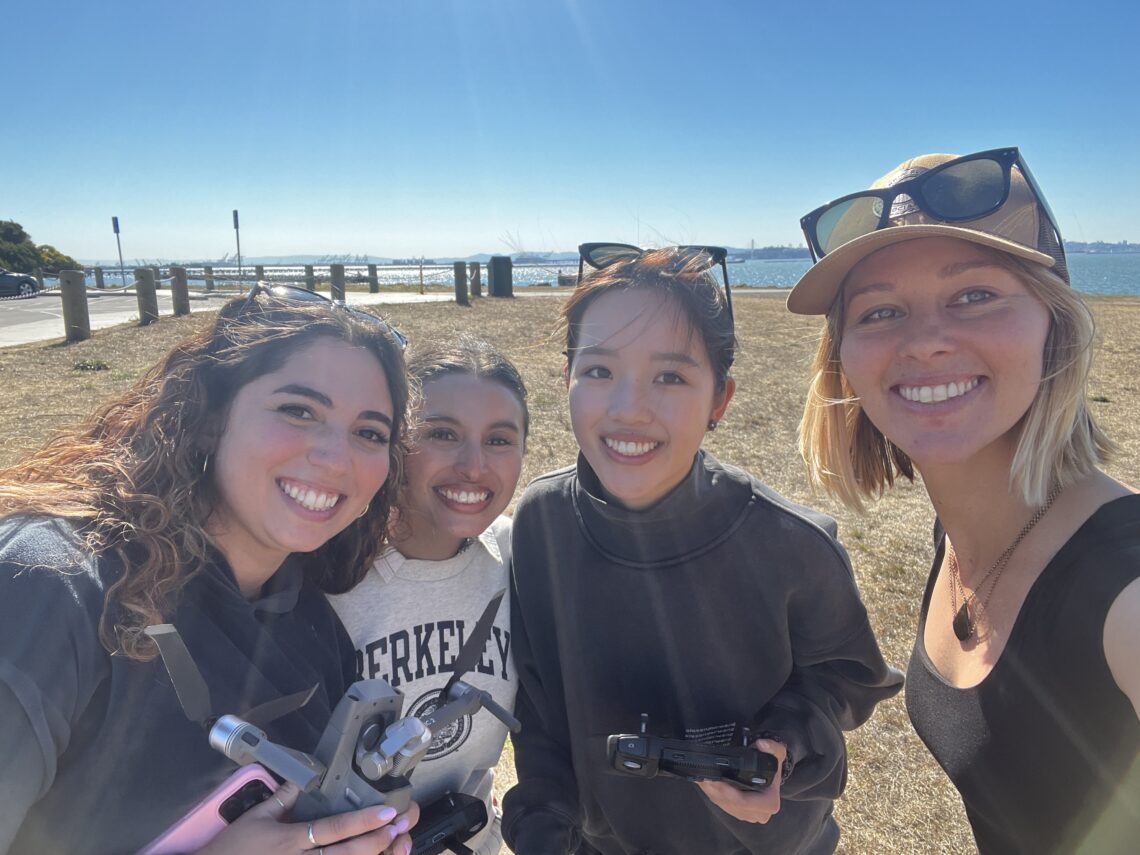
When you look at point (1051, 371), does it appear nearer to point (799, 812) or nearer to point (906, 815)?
point (799, 812)

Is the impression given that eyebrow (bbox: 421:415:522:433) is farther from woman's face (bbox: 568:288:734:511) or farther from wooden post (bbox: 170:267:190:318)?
wooden post (bbox: 170:267:190:318)

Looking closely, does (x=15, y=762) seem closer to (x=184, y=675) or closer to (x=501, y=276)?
(x=184, y=675)

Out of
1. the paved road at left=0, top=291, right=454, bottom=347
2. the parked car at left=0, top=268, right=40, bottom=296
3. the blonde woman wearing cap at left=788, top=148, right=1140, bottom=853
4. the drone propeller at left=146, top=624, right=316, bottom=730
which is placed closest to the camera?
the drone propeller at left=146, top=624, right=316, bottom=730

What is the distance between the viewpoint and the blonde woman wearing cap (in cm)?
155

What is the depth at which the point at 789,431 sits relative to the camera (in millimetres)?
8281

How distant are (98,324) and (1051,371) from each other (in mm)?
16132

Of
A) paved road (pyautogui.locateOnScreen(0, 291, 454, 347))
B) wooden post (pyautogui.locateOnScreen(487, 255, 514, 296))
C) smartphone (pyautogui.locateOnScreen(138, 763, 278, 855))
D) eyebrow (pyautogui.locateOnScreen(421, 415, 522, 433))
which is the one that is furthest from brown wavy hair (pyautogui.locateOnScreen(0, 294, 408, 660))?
wooden post (pyautogui.locateOnScreen(487, 255, 514, 296))

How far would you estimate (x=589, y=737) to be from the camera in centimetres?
217

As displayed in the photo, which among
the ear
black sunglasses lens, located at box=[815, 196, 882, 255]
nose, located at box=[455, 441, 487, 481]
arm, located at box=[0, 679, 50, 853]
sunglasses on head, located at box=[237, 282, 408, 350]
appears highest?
black sunglasses lens, located at box=[815, 196, 882, 255]

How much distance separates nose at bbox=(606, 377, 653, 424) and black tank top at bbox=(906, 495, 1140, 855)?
1060 millimetres

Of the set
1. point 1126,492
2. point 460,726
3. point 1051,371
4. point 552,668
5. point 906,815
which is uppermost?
point 1051,371

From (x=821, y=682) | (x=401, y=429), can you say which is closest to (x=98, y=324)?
(x=401, y=429)

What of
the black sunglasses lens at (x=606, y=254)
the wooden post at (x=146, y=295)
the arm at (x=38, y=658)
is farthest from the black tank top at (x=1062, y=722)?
the wooden post at (x=146, y=295)

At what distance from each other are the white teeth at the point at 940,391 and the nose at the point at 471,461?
1.27 meters
